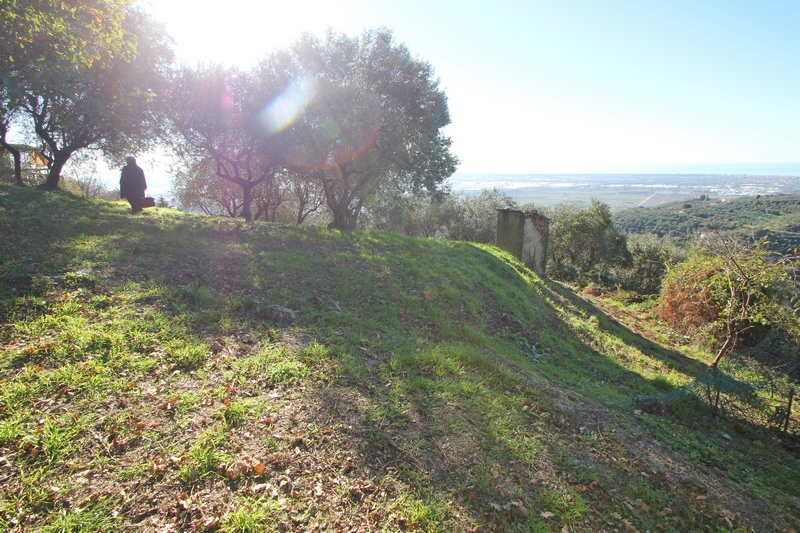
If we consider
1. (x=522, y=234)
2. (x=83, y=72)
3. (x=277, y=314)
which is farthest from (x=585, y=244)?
(x=83, y=72)

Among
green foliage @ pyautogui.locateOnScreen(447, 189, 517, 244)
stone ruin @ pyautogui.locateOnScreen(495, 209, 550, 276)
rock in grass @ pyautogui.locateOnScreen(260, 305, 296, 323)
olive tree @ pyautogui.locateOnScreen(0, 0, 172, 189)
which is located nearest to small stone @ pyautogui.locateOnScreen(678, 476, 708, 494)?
rock in grass @ pyautogui.locateOnScreen(260, 305, 296, 323)

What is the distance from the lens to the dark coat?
1159 cm

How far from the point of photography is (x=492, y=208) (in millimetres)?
27422

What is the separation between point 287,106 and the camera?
1311 cm

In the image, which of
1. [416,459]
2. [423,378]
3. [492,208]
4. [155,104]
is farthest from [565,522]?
[492,208]

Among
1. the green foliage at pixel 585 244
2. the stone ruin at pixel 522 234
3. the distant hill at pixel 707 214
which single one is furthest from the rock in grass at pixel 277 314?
the distant hill at pixel 707 214

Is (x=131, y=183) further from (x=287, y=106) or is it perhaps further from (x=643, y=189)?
(x=643, y=189)

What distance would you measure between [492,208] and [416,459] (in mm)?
25846

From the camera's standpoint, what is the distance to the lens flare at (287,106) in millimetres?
12969

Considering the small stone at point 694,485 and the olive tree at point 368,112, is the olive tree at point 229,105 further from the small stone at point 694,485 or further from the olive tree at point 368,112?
the small stone at point 694,485

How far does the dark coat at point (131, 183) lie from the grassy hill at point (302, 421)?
16.1 feet

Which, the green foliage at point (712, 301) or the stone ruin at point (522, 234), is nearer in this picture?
the green foliage at point (712, 301)

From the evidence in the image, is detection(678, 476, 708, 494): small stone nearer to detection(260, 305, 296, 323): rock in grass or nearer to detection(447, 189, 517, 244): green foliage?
detection(260, 305, 296, 323): rock in grass

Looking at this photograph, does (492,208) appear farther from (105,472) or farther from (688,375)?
(105,472)
